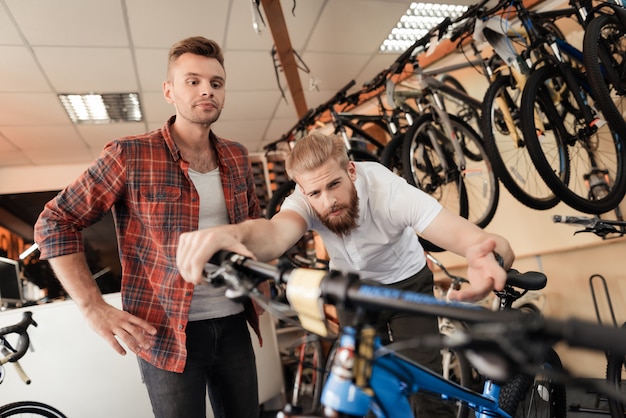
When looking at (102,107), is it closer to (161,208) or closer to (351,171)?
(161,208)

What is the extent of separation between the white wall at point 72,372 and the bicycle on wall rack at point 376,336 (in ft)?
7.96

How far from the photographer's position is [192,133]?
131 centimetres

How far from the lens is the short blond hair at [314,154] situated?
1.16 metres

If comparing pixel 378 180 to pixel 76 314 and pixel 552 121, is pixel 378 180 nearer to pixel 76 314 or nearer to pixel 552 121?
pixel 552 121

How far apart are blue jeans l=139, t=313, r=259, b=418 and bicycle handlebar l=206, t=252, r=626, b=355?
0.62m

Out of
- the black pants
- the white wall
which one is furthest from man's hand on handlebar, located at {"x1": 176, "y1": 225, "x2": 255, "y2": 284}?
the white wall

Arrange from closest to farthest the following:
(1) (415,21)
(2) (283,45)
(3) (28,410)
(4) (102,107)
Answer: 1. (3) (28,410)
2. (2) (283,45)
3. (1) (415,21)
4. (4) (102,107)

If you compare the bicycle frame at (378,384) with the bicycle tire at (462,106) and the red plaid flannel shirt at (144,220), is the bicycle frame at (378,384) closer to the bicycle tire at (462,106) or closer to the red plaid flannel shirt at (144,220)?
the red plaid flannel shirt at (144,220)

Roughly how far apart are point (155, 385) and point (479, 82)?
3432 millimetres

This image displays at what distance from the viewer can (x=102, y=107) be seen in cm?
383

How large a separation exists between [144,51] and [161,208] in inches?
92.5

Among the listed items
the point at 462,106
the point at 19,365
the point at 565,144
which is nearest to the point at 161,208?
the point at 19,365

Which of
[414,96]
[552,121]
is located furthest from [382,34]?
[552,121]

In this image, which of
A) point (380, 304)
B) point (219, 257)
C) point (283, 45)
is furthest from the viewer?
point (283, 45)
